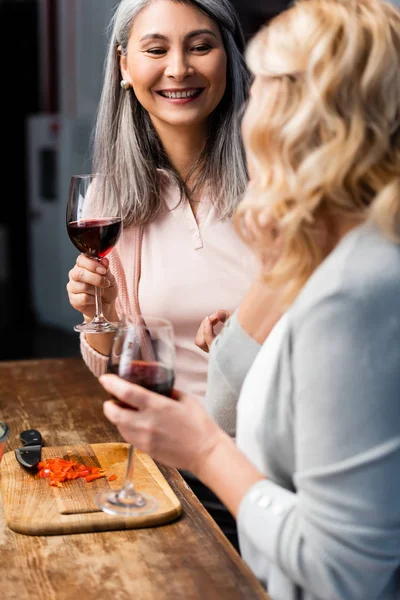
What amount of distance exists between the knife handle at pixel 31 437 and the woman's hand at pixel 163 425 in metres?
0.51

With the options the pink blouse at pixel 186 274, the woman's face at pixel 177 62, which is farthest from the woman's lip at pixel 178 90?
the pink blouse at pixel 186 274

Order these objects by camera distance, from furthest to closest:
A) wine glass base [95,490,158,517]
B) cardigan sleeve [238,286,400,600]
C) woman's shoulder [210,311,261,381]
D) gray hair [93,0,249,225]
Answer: gray hair [93,0,249,225], woman's shoulder [210,311,261,381], wine glass base [95,490,158,517], cardigan sleeve [238,286,400,600]

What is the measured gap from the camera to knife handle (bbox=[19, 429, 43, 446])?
4.93ft

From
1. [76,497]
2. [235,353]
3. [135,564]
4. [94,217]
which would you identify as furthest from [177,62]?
[135,564]

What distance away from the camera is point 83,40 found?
5.89 m

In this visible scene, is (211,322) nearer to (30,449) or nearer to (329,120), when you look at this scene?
(30,449)

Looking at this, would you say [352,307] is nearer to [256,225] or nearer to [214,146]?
[256,225]

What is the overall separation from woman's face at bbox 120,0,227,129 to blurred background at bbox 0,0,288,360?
9.76ft

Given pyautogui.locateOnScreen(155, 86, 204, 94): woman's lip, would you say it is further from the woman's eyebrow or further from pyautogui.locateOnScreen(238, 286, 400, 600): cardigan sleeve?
pyautogui.locateOnScreen(238, 286, 400, 600): cardigan sleeve

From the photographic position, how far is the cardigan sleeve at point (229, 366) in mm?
1299

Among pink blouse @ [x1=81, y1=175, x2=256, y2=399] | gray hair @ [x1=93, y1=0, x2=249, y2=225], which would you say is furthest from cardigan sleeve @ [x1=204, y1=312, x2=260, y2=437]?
gray hair @ [x1=93, y1=0, x2=249, y2=225]

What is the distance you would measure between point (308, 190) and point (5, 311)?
22.6 feet

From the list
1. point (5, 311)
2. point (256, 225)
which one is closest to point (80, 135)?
point (5, 311)

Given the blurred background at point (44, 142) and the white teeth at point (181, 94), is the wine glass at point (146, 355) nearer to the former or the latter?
the white teeth at point (181, 94)
